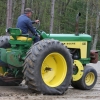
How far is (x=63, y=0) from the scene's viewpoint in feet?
147

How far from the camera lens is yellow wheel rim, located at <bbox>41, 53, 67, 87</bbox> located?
7.76 m

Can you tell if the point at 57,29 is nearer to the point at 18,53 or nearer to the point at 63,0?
the point at 63,0

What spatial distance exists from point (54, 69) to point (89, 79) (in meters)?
1.57

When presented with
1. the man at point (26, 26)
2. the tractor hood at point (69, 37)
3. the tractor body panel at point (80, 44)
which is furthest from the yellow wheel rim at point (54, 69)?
the tractor body panel at point (80, 44)

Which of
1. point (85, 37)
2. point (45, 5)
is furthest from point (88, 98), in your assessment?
point (45, 5)

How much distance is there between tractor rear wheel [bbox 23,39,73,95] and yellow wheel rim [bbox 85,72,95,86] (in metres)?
1.31

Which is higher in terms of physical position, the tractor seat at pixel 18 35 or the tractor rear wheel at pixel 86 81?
the tractor seat at pixel 18 35

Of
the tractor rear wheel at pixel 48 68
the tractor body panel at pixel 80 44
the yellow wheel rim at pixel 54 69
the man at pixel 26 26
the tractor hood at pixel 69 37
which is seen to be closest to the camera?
the tractor rear wheel at pixel 48 68

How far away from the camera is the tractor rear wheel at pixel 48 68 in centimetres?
725

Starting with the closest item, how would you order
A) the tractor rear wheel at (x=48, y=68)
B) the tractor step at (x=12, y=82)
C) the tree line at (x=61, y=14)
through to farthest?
the tractor rear wheel at (x=48, y=68)
the tractor step at (x=12, y=82)
the tree line at (x=61, y=14)

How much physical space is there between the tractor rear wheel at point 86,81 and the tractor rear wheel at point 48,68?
1.06m

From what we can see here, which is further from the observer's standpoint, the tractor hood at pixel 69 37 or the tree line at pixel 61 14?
the tree line at pixel 61 14

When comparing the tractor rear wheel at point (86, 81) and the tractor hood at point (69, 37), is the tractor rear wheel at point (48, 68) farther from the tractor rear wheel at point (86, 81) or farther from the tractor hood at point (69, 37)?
the tractor rear wheel at point (86, 81)

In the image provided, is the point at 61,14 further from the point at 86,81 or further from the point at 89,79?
the point at 86,81
